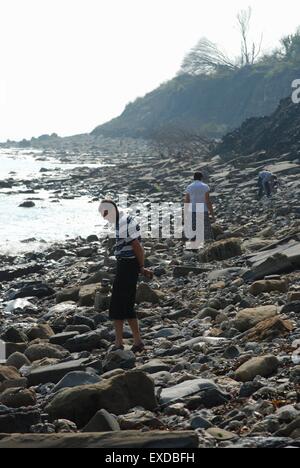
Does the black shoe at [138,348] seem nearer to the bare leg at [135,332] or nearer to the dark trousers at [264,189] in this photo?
the bare leg at [135,332]

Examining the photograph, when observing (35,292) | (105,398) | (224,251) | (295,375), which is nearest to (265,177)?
(224,251)

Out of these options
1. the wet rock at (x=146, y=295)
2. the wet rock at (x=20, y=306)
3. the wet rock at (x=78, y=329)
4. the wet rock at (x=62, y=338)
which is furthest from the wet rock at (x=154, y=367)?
the wet rock at (x=20, y=306)

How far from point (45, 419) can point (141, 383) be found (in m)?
0.64

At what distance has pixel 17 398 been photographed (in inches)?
196

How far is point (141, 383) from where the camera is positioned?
463cm

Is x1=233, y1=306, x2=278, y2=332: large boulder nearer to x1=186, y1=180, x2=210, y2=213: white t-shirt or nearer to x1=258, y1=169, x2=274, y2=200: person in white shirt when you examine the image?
x1=186, y1=180, x2=210, y2=213: white t-shirt

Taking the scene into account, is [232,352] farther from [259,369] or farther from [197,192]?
[197,192]

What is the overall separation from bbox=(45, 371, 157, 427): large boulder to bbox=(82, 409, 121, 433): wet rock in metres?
0.38

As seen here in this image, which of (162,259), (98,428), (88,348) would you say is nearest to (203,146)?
(162,259)

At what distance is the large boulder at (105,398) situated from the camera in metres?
4.48

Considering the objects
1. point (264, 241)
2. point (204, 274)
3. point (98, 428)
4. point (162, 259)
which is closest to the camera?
point (98, 428)

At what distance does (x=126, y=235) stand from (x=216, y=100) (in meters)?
72.6

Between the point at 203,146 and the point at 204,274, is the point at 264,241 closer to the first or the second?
the point at 204,274
